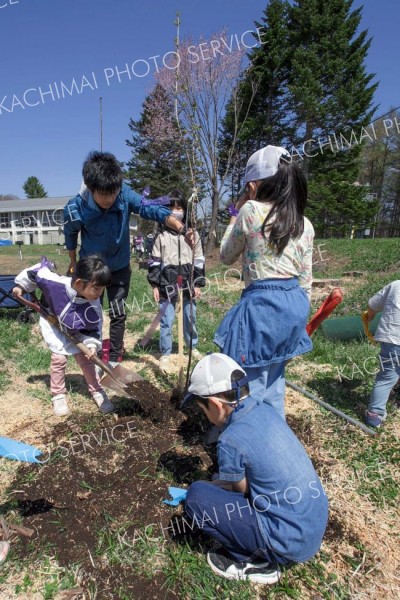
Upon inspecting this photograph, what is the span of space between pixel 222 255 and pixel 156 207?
1.14m

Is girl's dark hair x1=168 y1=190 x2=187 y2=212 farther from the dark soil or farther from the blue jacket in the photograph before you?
the dark soil

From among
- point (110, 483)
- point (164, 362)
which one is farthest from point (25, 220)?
point (110, 483)

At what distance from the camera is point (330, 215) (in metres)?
20.6

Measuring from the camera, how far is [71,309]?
9.14ft

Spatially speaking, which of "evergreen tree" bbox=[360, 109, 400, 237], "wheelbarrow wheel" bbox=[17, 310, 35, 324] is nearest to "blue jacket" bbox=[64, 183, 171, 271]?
"wheelbarrow wheel" bbox=[17, 310, 35, 324]

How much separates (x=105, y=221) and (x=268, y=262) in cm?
156

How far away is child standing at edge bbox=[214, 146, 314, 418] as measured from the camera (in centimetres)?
176

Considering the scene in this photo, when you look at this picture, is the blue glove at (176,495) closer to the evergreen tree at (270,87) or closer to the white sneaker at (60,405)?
the white sneaker at (60,405)

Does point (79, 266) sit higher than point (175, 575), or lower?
higher

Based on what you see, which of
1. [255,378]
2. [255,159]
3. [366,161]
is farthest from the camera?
[366,161]

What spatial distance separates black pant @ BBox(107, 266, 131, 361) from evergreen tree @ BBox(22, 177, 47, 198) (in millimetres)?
61057

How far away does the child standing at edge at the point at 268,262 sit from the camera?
1764mm

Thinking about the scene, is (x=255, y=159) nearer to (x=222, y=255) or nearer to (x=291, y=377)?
(x=222, y=255)

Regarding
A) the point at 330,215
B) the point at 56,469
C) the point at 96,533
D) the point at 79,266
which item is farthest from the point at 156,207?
the point at 330,215
